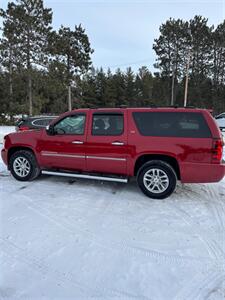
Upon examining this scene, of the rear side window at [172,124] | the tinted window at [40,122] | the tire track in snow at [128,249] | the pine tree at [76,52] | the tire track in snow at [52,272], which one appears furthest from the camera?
the pine tree at [76,52]

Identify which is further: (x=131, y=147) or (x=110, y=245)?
(x=131, y=147)

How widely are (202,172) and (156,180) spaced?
2.80ft

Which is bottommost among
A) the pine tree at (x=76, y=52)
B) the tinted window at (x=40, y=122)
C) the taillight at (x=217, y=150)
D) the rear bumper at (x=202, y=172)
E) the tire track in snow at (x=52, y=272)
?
the tire track in snow at (x=52, y=272)

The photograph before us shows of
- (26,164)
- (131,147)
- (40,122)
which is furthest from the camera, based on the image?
(40,122)

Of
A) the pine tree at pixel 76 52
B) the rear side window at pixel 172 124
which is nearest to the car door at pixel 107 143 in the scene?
the rear side window at pixel 172 124

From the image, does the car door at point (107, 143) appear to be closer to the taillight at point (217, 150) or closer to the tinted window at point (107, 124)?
the tinted window at point (107, 124)

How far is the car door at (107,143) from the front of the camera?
4975 mm

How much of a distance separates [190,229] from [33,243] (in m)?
2.23

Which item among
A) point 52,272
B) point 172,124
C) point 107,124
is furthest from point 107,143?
point 52,272

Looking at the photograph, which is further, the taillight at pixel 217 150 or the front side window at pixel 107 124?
the front side window at pixel 107 124

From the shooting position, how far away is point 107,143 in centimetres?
504

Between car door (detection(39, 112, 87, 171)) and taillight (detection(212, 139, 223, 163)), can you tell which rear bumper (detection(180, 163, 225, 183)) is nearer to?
taillight (detection(212, 139, 223, 163))

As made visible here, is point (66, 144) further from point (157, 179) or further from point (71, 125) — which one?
point (157, 179)

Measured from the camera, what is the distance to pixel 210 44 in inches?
1443
